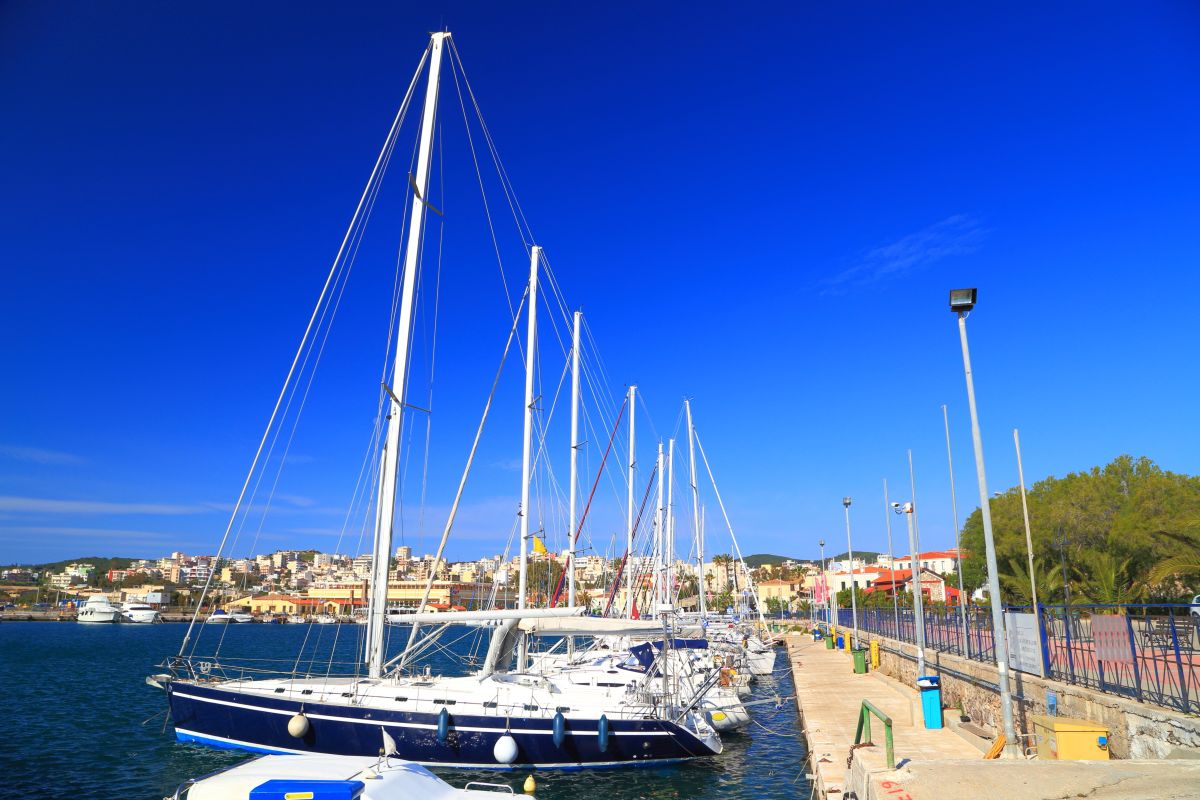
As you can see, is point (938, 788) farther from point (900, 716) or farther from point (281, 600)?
point (281, 600)

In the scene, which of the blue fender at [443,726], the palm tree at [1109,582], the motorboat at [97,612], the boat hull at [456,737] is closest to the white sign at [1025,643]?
the boat hull at [456,737]

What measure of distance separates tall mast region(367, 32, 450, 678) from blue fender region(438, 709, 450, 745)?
227 centimetres

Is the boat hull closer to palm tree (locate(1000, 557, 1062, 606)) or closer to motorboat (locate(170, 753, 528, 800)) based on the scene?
motorboat (locate(170, 753, 528, 800))

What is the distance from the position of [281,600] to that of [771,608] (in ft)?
403

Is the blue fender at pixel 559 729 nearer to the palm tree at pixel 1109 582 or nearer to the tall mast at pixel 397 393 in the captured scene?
the tall mast at pixel 397 393

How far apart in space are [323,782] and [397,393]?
11.3m

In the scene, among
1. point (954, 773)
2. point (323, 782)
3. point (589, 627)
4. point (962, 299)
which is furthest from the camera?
point (589, 627)

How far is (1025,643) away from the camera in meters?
16.4

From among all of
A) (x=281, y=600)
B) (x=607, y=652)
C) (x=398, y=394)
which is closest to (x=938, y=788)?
(x=398, y=394)

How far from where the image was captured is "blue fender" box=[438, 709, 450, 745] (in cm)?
1758

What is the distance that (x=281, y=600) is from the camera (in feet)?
603

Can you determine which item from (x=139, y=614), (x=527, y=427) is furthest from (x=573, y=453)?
(x=139, y=614)

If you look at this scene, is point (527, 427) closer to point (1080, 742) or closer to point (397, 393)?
point (397, 393)

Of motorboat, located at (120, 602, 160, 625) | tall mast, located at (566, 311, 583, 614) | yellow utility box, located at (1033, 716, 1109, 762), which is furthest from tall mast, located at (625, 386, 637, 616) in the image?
motorboat, located at (120, 602, 160, 625)
